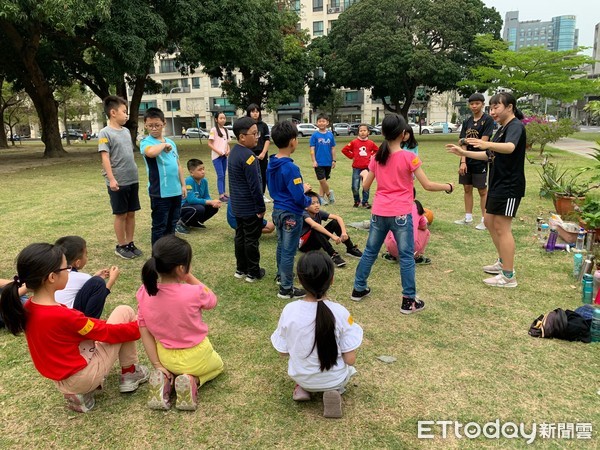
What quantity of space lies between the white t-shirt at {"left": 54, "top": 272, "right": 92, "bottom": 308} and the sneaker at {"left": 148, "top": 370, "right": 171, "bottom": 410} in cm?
80

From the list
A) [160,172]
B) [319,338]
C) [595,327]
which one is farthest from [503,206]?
[160,172]

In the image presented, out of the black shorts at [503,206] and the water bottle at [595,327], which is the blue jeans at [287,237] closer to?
the black shorts at [503,206]

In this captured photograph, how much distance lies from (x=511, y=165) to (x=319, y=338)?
111 inches

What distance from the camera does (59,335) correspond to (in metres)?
2.31

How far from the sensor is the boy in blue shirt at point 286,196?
12.7 ft

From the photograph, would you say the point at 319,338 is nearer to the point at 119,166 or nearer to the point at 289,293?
the point at 289,293

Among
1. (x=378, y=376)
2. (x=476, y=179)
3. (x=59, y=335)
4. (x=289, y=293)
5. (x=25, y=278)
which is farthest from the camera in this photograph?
(x=476, y=179)

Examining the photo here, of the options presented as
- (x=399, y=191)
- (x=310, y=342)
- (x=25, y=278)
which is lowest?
(x=310, y=342)

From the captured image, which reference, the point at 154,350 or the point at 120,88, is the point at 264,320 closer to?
the point at 154,350

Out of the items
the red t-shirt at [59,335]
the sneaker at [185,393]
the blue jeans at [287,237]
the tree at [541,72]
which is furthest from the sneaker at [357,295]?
the tree at [541,72]

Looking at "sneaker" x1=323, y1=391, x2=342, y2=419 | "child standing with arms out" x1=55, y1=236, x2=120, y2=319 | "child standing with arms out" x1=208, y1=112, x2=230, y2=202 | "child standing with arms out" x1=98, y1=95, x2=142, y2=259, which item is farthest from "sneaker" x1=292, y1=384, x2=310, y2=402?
"child standing with arms out" x1=208, y1=112, x2=230, y2=202

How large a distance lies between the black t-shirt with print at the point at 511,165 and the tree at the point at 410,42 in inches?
908

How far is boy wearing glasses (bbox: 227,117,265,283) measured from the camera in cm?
407

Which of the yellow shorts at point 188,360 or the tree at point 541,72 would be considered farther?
the tree at point 541,72
